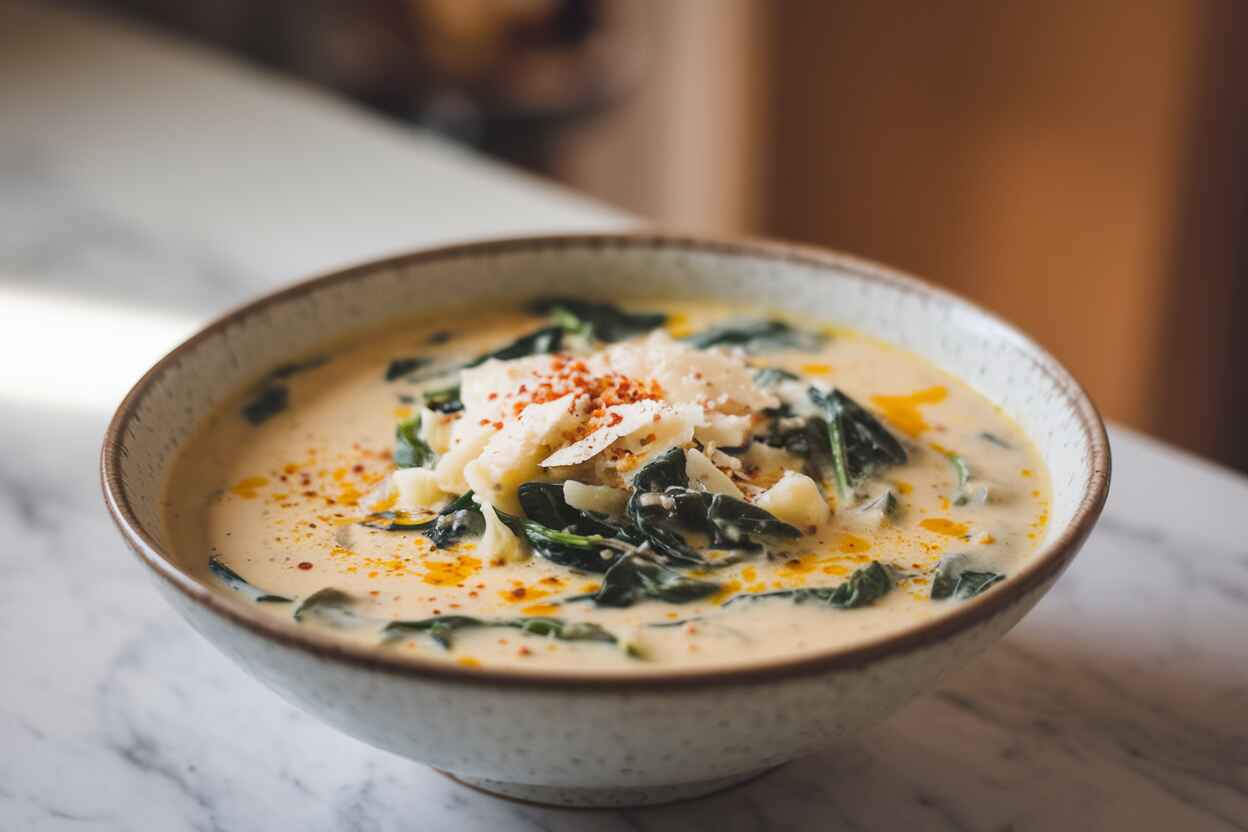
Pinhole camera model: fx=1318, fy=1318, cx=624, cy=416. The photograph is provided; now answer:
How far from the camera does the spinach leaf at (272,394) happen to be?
5.54 feet

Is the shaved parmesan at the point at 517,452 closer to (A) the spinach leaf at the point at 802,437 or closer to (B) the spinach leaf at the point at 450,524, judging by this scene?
(B) the spinach leaf at the point at 450,524

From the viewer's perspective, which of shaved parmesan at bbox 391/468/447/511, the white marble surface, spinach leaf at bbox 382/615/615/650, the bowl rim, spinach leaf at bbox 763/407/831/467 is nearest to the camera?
the bowl rim

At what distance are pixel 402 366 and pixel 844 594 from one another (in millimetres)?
812

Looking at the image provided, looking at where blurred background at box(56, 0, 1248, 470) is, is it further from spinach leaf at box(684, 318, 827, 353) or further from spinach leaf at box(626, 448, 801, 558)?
spinach leaf at box(626, 448, 801, 558)

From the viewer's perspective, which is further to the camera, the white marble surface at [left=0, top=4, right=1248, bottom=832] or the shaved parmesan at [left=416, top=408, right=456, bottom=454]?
the shaved parmesan at [left=416, top=408, right=456, bottom=454]

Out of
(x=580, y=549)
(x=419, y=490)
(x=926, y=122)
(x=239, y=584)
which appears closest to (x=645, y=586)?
(x=580, y=549)

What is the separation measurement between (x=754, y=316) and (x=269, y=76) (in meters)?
2.40

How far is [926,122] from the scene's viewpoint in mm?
4352

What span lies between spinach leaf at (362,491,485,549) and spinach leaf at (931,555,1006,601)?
47 cm

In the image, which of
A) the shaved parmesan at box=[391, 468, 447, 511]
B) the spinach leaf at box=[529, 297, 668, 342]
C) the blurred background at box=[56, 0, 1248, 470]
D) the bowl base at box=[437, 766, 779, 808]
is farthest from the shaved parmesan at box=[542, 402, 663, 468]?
the blurred background at box=[56, 0, 1248, 470]

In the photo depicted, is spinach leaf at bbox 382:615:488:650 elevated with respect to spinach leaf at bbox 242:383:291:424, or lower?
elevated

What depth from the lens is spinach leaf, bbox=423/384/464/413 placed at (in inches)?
66.0

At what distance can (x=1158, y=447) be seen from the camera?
2.01 m

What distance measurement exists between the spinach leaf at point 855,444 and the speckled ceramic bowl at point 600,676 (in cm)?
18
